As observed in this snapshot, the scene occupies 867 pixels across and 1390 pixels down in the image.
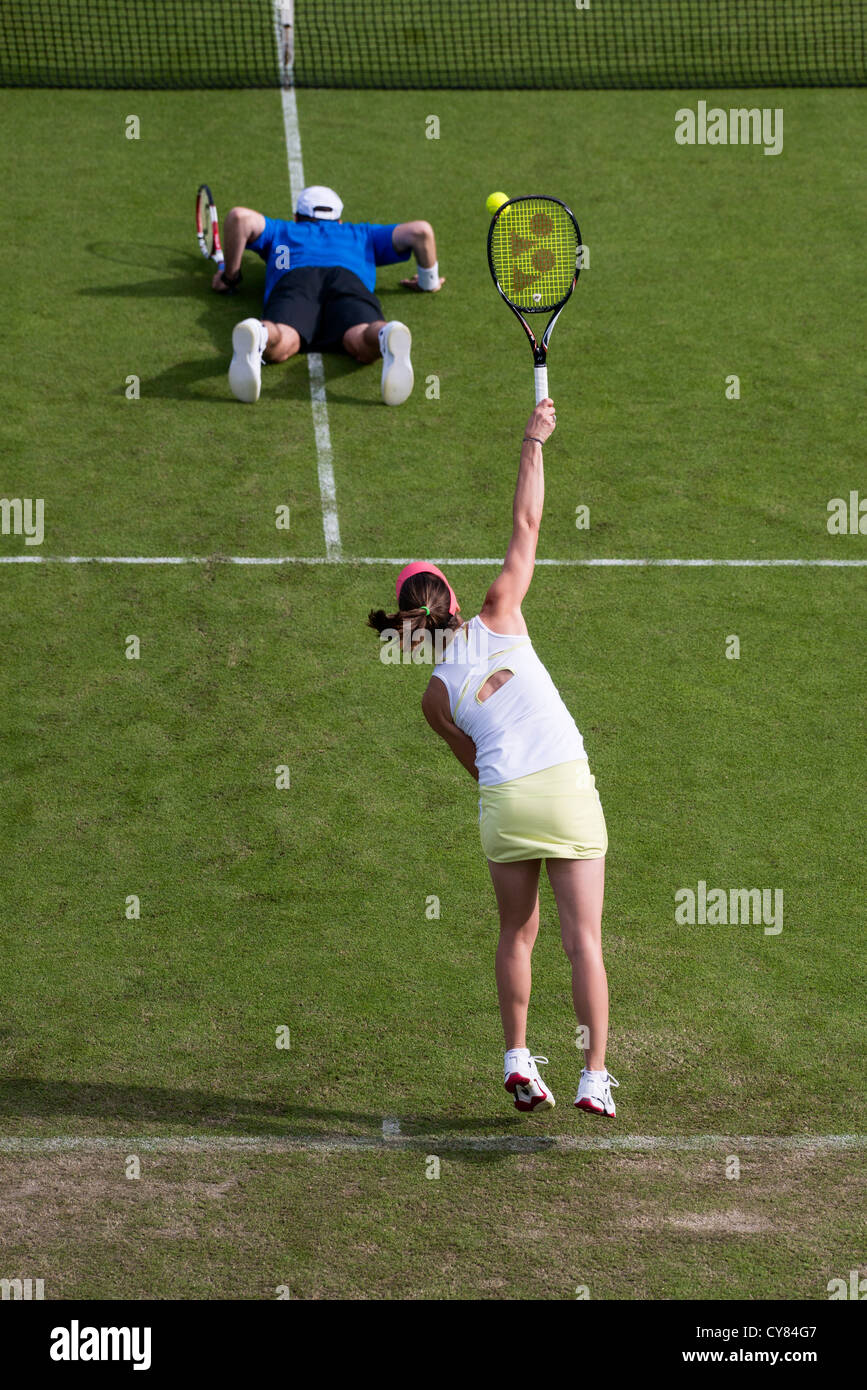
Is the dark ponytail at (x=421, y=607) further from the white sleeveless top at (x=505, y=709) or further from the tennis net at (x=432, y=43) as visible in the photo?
the tennis net at (x=432, y=43)

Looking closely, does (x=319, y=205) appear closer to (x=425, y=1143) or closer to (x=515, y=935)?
(x=515, y=935)

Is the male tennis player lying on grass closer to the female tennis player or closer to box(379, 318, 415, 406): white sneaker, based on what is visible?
box(379, 318, 415, 406): white sneaker

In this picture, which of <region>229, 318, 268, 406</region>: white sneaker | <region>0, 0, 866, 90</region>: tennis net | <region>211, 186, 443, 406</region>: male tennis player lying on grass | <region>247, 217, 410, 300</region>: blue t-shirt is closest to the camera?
<region>229, 318, 268, 406</region>: white sneaker

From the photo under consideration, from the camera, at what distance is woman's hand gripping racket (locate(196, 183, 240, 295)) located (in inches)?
559

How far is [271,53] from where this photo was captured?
18.6 m

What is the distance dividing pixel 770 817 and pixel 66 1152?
13.6ft

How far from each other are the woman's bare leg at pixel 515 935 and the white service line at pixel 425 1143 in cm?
45

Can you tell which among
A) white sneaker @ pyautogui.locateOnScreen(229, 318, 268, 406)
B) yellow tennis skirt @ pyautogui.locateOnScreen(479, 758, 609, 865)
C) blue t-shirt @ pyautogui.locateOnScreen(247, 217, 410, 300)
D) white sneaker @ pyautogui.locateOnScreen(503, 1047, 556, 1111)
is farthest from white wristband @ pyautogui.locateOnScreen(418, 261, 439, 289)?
white sneaker @ pyautogui.locateOnScreen(503, 1047, 556, 1111)

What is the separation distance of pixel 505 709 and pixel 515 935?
0.93 m

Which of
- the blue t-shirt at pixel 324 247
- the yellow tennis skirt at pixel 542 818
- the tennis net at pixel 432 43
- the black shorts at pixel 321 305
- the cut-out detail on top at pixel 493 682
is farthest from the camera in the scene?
the tennis net at pixel 432 43

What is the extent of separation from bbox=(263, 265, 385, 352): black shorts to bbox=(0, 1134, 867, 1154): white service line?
808cm

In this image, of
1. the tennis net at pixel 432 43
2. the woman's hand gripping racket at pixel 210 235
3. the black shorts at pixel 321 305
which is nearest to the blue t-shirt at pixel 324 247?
the black shorts at pixel 321 305

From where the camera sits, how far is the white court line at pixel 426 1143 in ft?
21.9

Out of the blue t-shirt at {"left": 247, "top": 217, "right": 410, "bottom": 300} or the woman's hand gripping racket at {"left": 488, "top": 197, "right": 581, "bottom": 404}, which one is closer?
the woman's hand gripping racket at {"left": 488, "top": 197, "right": 581, "bottom": 404}
